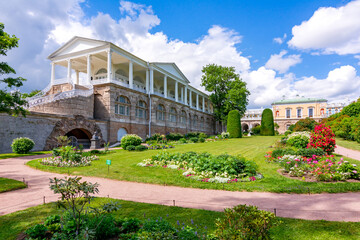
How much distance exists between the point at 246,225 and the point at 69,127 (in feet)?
65.1

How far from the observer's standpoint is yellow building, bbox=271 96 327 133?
69062mm

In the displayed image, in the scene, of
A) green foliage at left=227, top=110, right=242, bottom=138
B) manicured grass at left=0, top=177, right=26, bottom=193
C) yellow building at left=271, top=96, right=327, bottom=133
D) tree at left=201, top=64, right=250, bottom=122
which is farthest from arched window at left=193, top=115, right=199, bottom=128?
manicured grass at left=0, top=177, right=26, bottom=193

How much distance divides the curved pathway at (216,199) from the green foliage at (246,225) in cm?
218

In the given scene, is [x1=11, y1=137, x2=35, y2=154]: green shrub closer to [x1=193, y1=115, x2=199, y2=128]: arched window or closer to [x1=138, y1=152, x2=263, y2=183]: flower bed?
[x1=138, y1=152, x2=263, y2=183]: flower bed

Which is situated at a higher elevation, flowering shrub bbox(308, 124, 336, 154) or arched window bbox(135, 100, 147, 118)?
arched window bbox(135, 100, 147, 118)

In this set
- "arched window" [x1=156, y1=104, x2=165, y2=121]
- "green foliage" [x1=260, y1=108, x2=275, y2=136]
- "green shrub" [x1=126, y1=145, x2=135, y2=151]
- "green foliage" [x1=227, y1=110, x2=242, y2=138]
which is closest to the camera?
"green shrub" [x1=126, y1=145, x2=135, y2=151]

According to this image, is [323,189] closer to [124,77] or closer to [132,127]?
[132,127]

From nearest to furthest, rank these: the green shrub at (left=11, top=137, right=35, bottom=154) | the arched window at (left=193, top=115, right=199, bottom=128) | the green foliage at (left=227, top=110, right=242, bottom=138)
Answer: the green shrub at (left=11, top=137, right=35, bottom=154), the green foliage at (left=227, top=110, right=242, bottom=138), the arched window at (left=193, top=115, right=199, bottom=128)

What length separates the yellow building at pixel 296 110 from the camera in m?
69.1

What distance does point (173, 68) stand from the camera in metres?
39.4

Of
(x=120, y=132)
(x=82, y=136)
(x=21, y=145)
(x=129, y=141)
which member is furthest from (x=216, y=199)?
(x=120, y=132)

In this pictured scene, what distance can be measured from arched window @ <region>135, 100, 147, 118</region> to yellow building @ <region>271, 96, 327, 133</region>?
5725 centimetres

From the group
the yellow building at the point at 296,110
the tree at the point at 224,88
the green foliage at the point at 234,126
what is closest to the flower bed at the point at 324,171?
the green foliage at the point at 234,126

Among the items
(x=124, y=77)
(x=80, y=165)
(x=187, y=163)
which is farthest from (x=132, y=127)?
(x=187, y=163)
